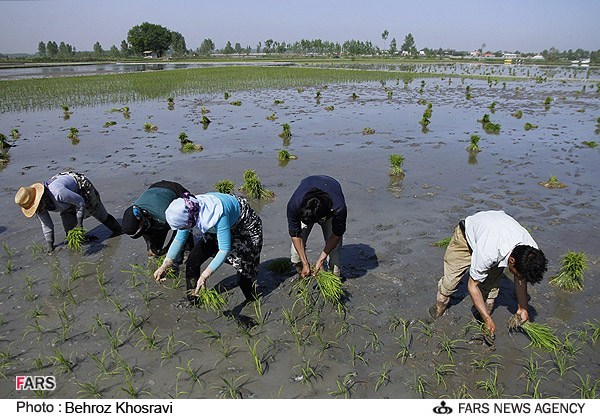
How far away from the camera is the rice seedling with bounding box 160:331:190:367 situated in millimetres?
3519

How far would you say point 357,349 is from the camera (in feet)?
11.9

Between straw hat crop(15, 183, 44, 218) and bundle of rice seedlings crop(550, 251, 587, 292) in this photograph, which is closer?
bundle of rice seedlings crop(550, 251, 587, 292)

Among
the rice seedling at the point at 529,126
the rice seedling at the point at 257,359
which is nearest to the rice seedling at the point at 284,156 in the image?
the rice seedling at the point at 257,359

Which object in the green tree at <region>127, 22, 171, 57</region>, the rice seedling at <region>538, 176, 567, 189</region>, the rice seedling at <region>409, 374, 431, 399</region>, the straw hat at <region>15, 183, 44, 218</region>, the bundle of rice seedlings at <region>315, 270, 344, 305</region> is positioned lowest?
the rice seedling at <region>409, 374, 431, 399</region>

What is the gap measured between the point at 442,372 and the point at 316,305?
143cm

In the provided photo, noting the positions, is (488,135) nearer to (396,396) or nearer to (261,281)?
(261,281)

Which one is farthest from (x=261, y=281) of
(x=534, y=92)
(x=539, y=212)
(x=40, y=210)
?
(x=534, y=92)

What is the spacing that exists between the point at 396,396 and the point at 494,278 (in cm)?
145

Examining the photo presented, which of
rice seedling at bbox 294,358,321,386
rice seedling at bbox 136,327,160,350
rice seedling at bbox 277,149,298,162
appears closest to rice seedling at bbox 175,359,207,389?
rice seedling at bbox 136,327,160,350

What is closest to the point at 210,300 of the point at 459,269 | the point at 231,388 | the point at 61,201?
the point at 231,388

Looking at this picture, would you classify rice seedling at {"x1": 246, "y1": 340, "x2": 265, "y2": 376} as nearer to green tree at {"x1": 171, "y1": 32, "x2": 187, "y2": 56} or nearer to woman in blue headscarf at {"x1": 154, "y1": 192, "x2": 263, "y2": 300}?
woman in blue headscarf at {"x1": 154, "y1": 192, "x2": 263, "y2": 300}

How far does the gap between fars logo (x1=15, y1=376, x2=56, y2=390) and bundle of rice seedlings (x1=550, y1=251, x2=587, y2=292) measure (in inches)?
206

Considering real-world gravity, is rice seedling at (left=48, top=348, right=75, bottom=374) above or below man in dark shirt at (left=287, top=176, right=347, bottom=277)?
below

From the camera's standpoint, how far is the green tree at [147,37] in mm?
91312
